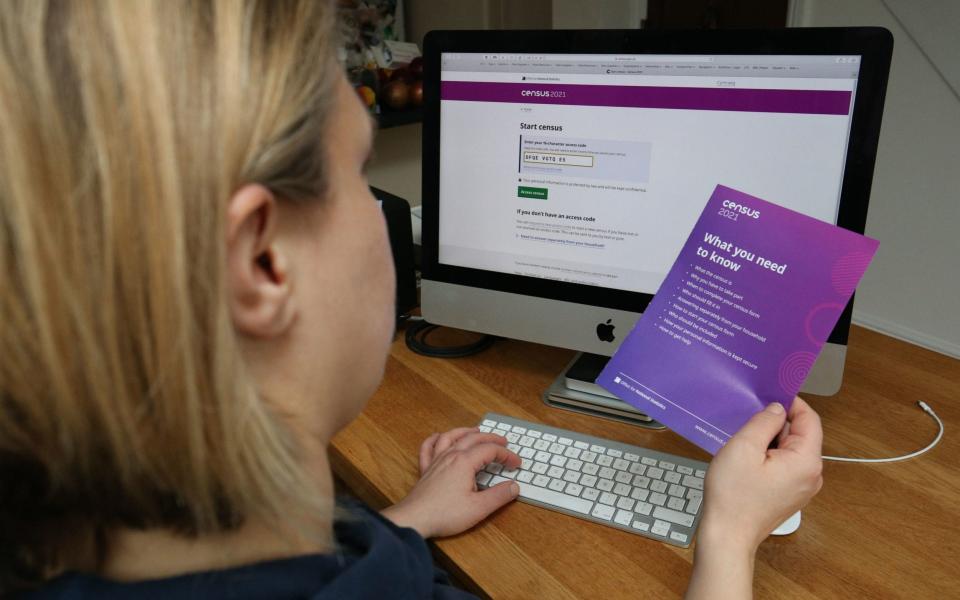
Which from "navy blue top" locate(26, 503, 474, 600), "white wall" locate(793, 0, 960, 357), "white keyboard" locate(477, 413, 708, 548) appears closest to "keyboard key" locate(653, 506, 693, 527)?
"white keyboard" locate(477, 413, 708, 548)

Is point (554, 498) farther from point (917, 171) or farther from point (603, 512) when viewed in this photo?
point (917, 171)

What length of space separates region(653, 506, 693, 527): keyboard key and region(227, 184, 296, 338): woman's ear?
18.2 inches

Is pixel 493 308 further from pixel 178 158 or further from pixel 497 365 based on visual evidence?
pixel 178 158

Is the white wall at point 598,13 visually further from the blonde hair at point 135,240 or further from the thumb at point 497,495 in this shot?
the blonde hair at point 135,240

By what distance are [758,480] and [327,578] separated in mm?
371

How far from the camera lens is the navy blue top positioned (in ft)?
1.38

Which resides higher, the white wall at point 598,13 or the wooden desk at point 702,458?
the white wall at point 598,13

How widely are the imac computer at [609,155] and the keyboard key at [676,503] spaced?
23cm

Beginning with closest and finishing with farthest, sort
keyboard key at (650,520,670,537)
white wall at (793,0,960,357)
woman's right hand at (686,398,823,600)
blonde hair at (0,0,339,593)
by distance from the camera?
blonde hair at (0,0,339,593) → woman's right hand at (686,398,823,600) → keyboard key at (650,520,670,537) → white wall at (793,0,960,357)

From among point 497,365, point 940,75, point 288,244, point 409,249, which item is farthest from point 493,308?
point 940,75

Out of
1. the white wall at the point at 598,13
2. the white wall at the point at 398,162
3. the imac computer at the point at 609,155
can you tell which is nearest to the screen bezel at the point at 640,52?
the imac computer at the point at 609,155

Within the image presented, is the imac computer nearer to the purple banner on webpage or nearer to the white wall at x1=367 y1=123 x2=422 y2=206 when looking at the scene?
the purple banner on webpage

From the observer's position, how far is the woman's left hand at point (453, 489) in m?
0.70

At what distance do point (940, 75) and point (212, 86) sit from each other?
2.18m
